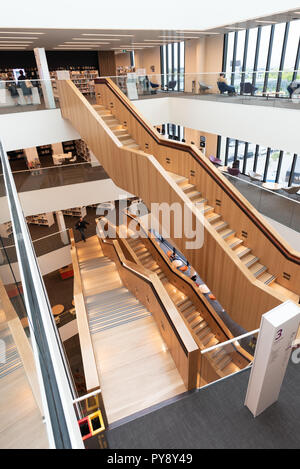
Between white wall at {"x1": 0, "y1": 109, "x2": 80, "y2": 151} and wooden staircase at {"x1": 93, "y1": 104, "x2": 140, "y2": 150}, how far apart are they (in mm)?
1506

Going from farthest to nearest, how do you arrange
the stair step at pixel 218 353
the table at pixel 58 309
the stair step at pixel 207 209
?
the table at pixel 58 309 < the stair step at pixel 207 209 < the stair step at pixel 218 353

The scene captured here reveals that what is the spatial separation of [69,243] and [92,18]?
28.2 ft

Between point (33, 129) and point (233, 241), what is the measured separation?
7997 mm

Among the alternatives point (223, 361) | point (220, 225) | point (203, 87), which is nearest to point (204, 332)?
point (220, 225)

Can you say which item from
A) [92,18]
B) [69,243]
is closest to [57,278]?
[69,243]

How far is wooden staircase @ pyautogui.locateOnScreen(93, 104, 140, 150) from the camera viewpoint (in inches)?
359

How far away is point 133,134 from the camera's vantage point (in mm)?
9219

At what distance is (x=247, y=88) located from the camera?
10.3m

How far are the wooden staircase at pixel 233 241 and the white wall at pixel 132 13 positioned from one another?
22.8 ft

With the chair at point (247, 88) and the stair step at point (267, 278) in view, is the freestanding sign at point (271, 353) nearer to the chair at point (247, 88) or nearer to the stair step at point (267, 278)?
the stair step at point (267, 278)

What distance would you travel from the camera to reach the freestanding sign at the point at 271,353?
2887 mm

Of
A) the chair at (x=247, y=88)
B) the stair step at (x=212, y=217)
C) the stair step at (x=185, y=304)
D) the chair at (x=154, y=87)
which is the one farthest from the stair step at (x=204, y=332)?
the chair at (x=154, y=87)

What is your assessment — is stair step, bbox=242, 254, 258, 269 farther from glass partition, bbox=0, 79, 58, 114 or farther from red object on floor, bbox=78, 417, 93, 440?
glass partition, bbox=0, 79, 58, 114

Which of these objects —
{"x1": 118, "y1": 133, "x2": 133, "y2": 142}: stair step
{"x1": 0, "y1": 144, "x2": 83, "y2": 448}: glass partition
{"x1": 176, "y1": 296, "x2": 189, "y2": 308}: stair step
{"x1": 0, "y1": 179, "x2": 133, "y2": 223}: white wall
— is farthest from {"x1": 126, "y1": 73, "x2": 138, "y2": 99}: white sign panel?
{"x1": 0, "y1": 144, "x2": 83, "y2": 448}: glass partition
